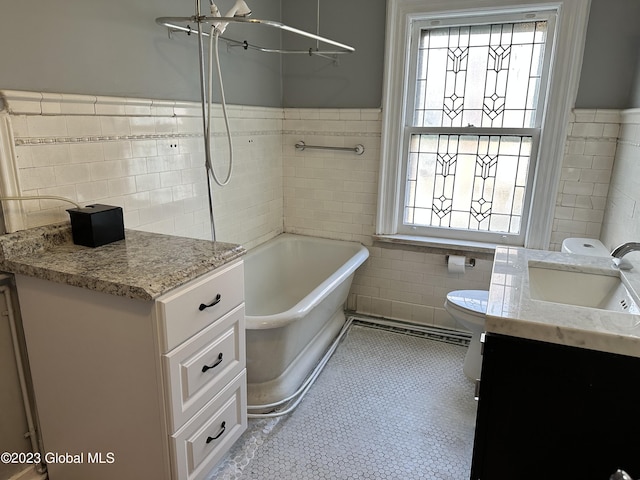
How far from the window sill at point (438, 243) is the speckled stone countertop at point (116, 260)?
5.35 feet

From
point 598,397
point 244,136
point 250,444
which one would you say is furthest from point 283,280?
point 598,397

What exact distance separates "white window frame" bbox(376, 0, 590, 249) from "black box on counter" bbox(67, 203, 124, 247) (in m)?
1.85

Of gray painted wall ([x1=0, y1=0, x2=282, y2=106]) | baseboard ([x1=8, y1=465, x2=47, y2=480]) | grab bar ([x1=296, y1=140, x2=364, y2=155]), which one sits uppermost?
gray painted wall ([x1=0, y1=0, x2=282, y2=106])

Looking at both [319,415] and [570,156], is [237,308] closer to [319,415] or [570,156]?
[319,415]

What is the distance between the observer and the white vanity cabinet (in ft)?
4.32

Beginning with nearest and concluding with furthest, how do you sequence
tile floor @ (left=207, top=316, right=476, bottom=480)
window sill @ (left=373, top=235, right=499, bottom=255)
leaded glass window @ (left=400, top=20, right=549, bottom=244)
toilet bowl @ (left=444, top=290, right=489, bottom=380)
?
tile floor @ (left=207, top=316, right=476, bottom=480)
toilet bowl @ (left=444, top=290, right=489, bottom=380)
leaded glass window @ (left=400, top=20, right=549, bottom=244)
window sill @ (left=373, top=235, right=499, bottom=255)

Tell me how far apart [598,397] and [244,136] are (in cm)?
229

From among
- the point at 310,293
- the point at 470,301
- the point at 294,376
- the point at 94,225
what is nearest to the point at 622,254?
the point at 470,301

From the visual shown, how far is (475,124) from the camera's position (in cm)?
277

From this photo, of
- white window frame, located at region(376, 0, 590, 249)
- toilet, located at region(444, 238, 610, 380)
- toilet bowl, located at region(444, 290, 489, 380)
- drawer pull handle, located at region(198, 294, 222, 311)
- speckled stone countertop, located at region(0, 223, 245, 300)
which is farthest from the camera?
white window frame, located at region(376, 0, 590, 249)

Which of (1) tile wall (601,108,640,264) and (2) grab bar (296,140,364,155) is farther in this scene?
(2) grab bar (296,140,364,155)

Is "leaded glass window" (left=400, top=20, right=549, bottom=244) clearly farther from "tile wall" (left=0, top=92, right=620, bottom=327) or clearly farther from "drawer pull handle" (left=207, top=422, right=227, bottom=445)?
"drawer pull handle" (left=207, top=422, right=227, bottom=445)

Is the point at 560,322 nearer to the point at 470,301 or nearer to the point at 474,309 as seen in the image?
the point at 474,309

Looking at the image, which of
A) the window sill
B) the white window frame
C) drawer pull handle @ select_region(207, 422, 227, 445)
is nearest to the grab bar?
the white window frame
